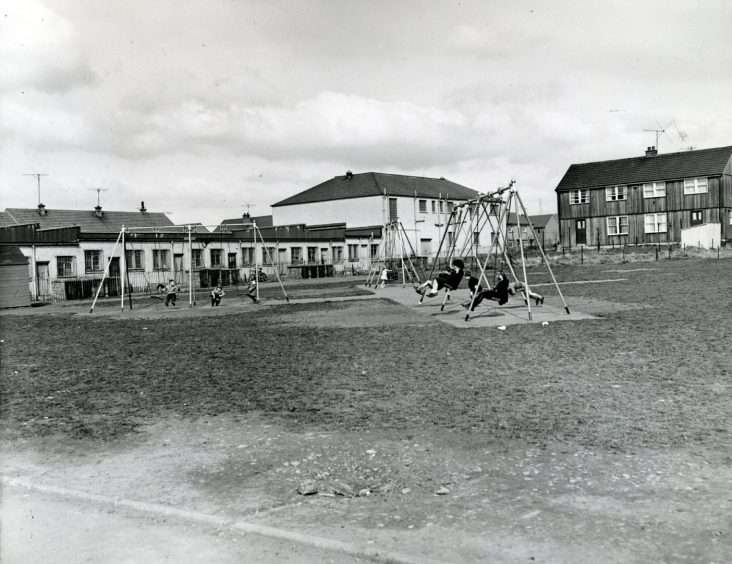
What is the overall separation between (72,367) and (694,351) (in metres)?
10.5

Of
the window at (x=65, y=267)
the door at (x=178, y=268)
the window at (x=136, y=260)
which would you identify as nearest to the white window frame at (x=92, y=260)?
the window at (x=65, y=267)

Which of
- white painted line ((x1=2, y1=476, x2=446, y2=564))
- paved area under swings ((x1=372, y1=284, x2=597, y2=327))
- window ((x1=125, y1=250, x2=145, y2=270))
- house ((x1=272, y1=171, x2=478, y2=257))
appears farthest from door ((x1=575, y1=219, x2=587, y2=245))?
white painted line ((x1=2, y1=476, x2=446, y2=564))

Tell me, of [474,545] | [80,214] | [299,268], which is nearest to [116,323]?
[474,545]

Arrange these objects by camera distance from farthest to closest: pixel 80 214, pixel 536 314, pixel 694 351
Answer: pixel 80 214 → pixel 536 314 → pixel 694 351

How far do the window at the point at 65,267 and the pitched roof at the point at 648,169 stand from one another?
130 ft

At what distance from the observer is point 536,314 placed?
55.3ft

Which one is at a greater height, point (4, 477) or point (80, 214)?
point (80, 214)

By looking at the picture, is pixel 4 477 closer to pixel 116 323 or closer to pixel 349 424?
pixel 349 424

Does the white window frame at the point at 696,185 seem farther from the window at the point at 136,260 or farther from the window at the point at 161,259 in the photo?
the window at the point at 136,260

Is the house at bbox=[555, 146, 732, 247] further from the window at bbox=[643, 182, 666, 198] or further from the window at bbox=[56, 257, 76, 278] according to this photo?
Result: the window at bbox=[56, 257, 76, 278]

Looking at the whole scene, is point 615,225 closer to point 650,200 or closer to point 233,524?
point 650,200

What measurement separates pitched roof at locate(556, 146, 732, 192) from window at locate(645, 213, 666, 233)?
287cm

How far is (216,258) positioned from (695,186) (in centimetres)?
3712

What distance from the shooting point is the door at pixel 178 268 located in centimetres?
4500
